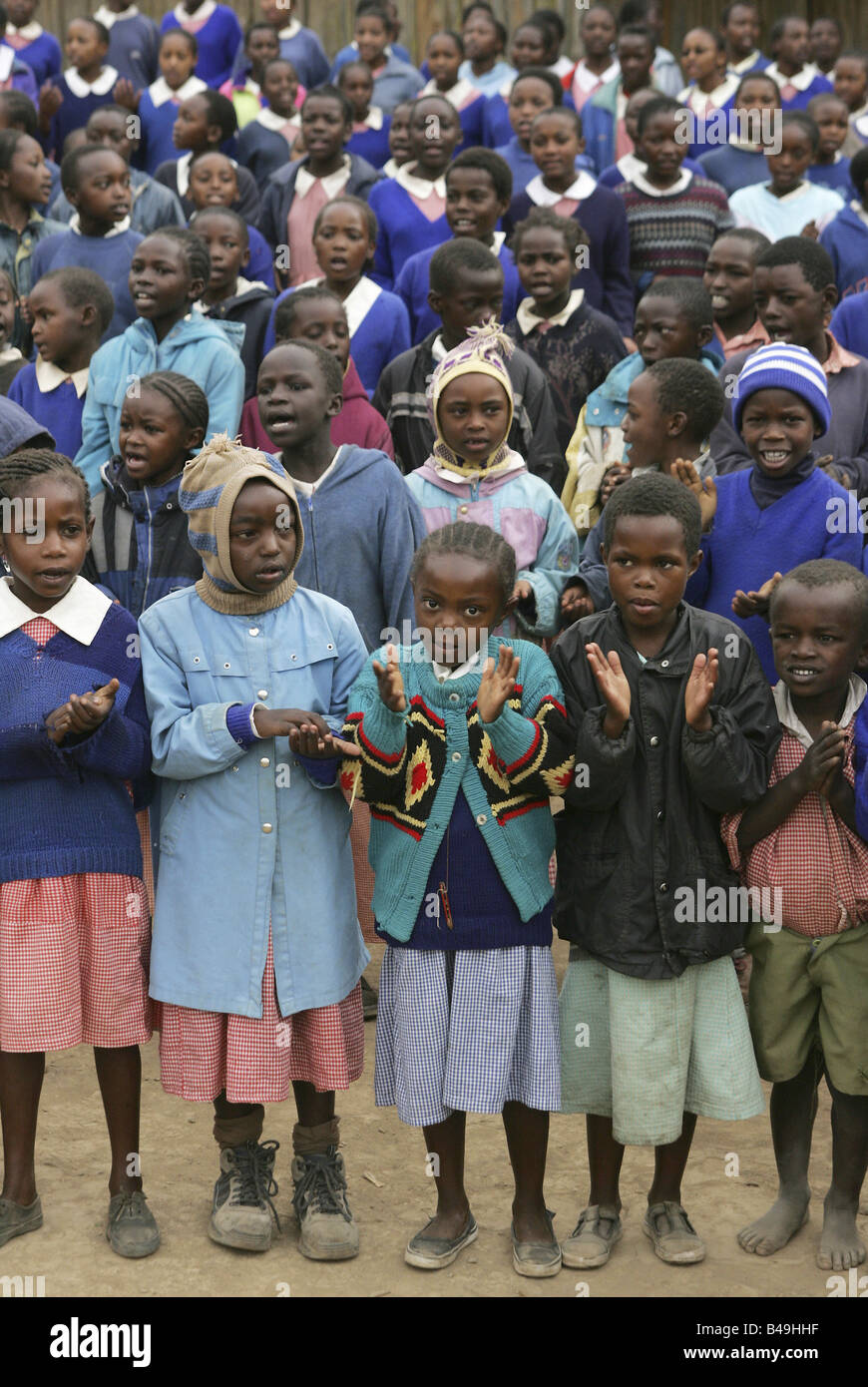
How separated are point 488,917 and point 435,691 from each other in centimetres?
50

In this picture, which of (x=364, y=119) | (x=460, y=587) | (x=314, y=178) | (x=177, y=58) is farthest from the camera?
(x=177, y=58)

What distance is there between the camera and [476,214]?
6812mm

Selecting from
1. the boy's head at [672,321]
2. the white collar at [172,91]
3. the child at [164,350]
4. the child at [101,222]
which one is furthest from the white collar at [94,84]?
the boy's head at [672,321]

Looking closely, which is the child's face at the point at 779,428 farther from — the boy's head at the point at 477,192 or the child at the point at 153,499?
the boy's head at the point at 477,192

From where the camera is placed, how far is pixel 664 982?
3418 mm

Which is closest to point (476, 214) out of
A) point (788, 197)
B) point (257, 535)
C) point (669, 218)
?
point (669, 218)

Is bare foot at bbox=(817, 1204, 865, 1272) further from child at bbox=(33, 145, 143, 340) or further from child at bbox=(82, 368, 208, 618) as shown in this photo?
child at bbox=(33, 145, 143, 340)

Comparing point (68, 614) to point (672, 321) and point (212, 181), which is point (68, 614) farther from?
point (212, 181)

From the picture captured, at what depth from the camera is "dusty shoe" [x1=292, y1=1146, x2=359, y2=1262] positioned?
11.6 ft

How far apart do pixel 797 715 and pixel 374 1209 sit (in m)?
1.52

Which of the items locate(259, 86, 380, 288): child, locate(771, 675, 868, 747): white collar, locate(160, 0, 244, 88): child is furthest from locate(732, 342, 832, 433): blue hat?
locate(160, 0, 244, 88): child

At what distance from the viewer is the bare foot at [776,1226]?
3.56m

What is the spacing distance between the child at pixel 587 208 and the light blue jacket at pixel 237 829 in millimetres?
3861

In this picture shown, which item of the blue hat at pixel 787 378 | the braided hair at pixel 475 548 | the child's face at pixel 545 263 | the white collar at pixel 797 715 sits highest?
the child's face at pixel 545 263
